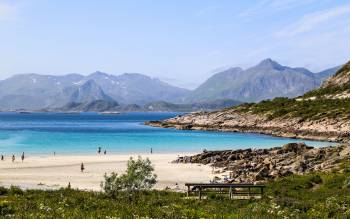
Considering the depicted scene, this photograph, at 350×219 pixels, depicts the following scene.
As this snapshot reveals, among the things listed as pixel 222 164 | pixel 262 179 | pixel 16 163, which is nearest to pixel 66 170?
pixel 16 163

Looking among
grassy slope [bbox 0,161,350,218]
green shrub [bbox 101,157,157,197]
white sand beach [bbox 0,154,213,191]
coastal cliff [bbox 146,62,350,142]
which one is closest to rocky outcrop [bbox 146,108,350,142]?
coastal cliff [bbox 146,62,350,142]

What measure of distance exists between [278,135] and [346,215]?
369 feet

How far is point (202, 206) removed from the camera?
2591 centimetres

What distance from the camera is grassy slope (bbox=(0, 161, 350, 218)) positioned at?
20.2m

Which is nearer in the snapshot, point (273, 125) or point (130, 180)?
point (130, 180)

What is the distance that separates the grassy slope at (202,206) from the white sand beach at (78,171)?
15288mm

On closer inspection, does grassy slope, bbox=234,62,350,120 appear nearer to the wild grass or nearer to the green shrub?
the wild grass

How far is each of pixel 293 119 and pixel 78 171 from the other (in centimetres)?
9513

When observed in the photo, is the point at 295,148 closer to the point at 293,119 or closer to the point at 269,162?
the point at 269,162

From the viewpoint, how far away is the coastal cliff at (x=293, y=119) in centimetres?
12525

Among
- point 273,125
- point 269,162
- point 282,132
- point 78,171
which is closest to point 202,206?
point 269,162

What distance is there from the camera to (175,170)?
64.9 metres

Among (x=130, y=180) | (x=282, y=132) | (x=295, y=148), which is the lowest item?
(x=295, y=148)

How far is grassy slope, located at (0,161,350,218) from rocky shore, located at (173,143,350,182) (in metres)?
10.6
